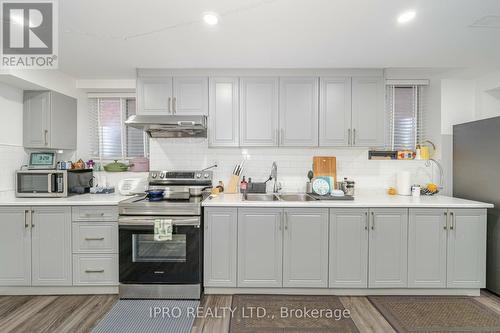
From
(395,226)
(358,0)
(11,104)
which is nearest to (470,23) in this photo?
(358,0)

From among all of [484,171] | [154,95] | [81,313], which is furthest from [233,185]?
[484,171]

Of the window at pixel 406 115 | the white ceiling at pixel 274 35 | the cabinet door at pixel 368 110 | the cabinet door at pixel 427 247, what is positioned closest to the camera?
the white ceiling at pixel 274 35

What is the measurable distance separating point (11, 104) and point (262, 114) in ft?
9.48

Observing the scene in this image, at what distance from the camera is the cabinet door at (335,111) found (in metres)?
2.93

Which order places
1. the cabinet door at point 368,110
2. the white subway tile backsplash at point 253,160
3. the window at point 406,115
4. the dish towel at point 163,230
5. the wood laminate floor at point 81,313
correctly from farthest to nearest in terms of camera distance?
the window at point 406,115 < the white subway tile backsplash at point 253,160 < the cabinet door at point 368,110 < the dish towel at point 163,230 < the wood laminate floor at point 81,313

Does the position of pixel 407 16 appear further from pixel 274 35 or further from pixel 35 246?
pixel 35 246

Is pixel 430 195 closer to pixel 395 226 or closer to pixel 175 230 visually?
pixel 395 226

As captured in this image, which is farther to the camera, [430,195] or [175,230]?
[430,195]

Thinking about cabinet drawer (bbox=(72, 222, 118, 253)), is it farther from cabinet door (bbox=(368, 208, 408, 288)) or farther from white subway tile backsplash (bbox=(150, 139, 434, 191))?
cabinet door (bbox=(368, 208, 408, 288))

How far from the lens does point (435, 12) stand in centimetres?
187

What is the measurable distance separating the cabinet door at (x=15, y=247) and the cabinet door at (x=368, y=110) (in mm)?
3619

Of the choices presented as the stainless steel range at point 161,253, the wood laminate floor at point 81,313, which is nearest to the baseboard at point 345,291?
the wood laminate floor at point 81,313

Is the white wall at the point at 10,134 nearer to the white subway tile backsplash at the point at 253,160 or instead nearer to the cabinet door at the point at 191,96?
the white subway tile backsplash at the point at 253,160

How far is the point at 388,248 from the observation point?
97.1 inches
